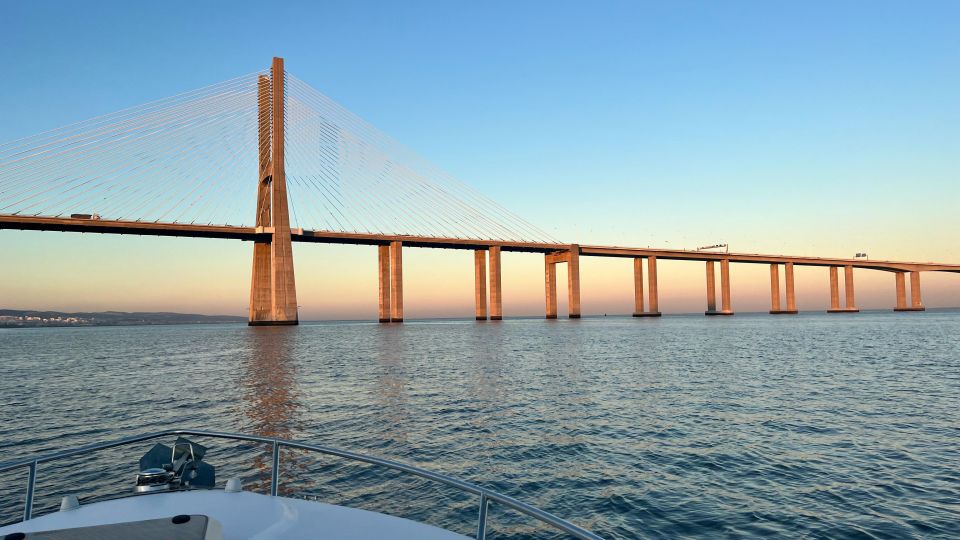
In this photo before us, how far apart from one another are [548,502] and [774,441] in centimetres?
661

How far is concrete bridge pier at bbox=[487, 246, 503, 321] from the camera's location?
362 feet

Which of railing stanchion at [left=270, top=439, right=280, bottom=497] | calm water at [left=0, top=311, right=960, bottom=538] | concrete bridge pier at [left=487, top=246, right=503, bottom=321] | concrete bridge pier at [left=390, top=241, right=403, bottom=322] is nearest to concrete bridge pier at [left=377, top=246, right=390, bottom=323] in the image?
concrete bridge pier at [left=390, top=241, right=403, bottom=322]

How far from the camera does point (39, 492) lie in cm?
950

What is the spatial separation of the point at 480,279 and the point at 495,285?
16.4 feet

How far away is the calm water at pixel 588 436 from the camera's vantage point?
8.52 metres

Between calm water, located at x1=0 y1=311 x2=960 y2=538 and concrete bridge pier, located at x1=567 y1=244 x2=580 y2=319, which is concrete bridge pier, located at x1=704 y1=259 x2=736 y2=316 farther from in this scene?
calm water, located at x1=0 y1=311 x2=960 y2=538

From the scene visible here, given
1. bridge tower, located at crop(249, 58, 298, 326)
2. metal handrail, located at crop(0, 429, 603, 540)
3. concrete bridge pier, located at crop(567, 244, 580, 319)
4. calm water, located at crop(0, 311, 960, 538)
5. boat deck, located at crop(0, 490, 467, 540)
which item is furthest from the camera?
concrete bridge pier, located at crop(567, 244, 580, 319)

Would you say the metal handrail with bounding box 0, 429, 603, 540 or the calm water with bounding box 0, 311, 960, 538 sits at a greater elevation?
the metal handrail with bounding box 0, 429, 603, 540

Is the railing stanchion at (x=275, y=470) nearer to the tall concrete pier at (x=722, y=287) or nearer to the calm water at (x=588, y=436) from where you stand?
the calm water at (x=588, y=436)

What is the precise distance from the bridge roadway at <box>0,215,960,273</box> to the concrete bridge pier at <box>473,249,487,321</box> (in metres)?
4.69

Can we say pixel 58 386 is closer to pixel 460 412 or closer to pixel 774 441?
pixel 460 412

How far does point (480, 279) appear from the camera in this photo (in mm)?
118562

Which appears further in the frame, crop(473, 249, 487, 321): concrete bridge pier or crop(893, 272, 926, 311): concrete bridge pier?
crop(893, 272, 926, 311): concrete bridge pier

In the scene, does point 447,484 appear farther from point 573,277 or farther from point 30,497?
point 573,277
